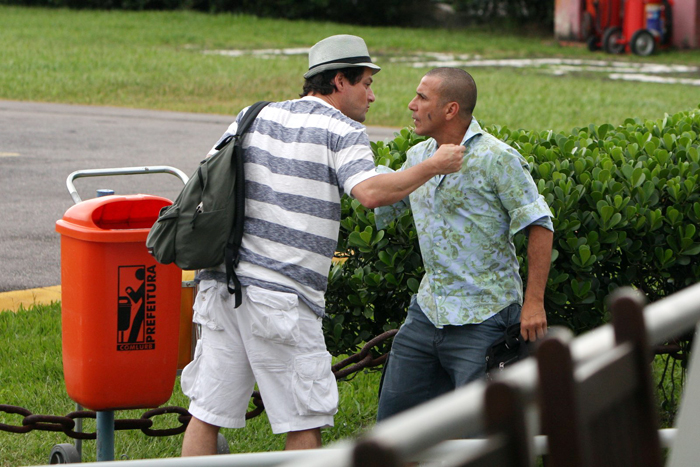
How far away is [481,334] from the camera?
3.52 metres

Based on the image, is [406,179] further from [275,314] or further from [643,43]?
[643,43]

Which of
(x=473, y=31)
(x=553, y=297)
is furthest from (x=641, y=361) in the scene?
(x=473, y=31)

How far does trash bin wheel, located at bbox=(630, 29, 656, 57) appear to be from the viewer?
2850cm

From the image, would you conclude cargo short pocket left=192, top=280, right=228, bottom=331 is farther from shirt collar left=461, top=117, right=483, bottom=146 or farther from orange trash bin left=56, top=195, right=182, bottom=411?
shirt collar left=461, top=117, right=483, bottom=146

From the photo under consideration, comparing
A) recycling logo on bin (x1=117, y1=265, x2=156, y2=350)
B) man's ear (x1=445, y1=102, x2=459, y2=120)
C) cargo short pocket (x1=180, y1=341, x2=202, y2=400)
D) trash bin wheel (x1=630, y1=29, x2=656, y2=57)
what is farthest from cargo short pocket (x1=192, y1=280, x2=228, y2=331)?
trash bin wheel (x1=630, y1=29, x2=656, y2=57)

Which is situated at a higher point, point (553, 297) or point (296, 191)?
point (296, 191)

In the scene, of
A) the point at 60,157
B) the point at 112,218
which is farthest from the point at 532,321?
the point at 60,157

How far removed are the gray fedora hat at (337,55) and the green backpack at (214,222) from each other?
0.39 metres

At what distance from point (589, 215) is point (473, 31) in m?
32.4

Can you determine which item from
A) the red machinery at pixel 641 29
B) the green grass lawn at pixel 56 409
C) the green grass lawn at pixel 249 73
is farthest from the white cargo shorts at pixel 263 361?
the red machinery at pixel 641 29

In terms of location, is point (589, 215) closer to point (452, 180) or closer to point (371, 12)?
point (452, 180)

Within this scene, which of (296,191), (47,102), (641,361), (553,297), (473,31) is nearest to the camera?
(641,361)

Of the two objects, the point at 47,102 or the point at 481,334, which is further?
the point at 47,102

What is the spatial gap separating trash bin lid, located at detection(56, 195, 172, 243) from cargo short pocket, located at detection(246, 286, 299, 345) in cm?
59
